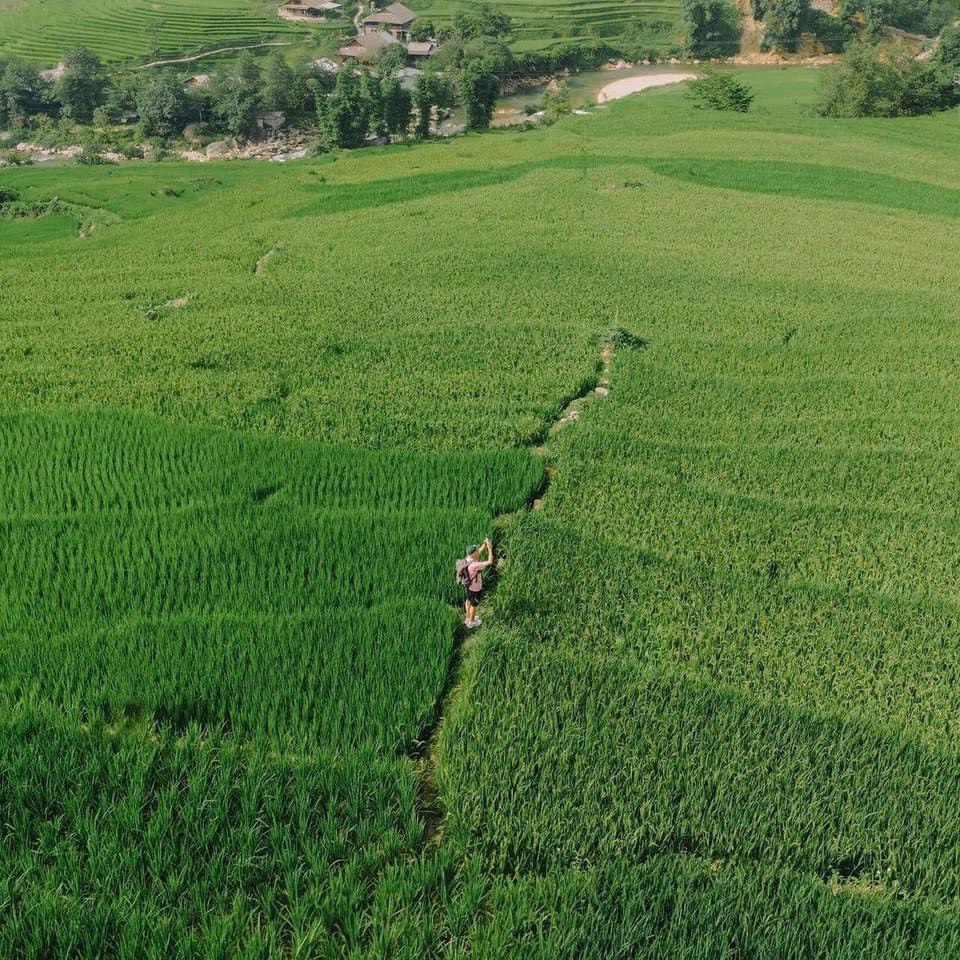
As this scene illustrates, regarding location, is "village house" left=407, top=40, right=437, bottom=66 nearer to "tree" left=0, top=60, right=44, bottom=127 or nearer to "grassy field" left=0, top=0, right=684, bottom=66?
"grassy field" left=0, top=0, right=684, bottom=66

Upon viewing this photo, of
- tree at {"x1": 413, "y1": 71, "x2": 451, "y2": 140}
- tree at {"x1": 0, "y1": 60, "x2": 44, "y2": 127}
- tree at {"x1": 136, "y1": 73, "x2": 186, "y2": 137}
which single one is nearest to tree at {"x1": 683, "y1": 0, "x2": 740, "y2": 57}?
tree at {"x1": 413, "y1": 71, "x2": 451, "y2": 140}

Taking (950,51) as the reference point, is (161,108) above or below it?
below

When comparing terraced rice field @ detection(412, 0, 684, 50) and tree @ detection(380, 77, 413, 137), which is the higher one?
terraced rice field @ detection(412, 0, 684, 50)

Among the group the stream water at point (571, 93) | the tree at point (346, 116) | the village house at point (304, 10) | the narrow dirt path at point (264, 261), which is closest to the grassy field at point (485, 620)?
the narrow dirt path at point (264, 261)

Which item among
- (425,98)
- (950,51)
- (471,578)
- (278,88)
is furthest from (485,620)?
(278,88)

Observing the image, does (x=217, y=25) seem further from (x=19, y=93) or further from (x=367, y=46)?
(x=19, y=93)

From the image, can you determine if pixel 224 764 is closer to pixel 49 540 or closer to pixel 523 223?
pixel 49 540

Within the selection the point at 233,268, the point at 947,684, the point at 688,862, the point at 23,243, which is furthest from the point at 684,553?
Answer: the point at 23,243
